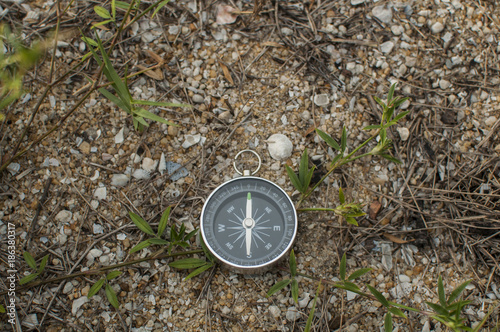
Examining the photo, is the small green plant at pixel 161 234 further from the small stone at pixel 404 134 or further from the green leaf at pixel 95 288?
the small stone at pixel 404 134

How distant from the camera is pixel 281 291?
1.97 meters

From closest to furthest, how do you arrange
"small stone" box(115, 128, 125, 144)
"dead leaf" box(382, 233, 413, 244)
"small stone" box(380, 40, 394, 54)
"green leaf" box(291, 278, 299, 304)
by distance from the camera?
"green leaf" box(291, 278, 299, 304) → "dead leaf" box(382, 233, 413, 244) → "small stone" box(115, 128, 125, 144) → "small stone" box(380, 40, 394, 54)

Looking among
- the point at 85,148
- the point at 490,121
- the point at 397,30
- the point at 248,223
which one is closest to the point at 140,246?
the point at 248,223

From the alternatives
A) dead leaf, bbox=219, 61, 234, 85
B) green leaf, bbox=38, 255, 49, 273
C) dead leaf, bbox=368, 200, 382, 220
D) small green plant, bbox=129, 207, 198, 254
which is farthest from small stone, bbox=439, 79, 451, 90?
green leaf, bbox=38, 255, 49, 273

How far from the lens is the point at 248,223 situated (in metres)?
1.93

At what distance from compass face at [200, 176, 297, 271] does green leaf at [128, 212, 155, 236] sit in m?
0.25

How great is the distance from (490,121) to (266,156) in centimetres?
120

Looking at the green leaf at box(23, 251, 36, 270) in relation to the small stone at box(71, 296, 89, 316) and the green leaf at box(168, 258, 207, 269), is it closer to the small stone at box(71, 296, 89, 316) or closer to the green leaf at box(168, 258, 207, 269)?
the small stone at box(71, 296, 89, 316)

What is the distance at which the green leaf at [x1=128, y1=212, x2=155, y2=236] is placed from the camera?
1904 millimetres

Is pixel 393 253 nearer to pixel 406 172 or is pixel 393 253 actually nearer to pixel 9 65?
pixel 406 172

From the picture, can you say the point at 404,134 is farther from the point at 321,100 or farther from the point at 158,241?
the point at 158,241

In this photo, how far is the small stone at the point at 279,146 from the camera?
2094mm

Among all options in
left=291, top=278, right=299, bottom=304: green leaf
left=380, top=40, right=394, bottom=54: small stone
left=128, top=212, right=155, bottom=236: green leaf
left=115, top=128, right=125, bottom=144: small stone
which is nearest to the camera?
left=291, top=278, right=299, bottom=304: green leaf

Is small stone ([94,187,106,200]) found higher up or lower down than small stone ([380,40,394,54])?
lower down
